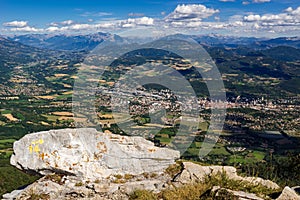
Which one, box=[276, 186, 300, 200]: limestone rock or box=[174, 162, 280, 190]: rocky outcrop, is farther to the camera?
box=[174, 162, 280, 190]: rocky outcrop

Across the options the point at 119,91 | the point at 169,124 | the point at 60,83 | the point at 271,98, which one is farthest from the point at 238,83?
the point at 169,124

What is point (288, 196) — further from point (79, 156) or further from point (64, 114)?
point (64, 114)

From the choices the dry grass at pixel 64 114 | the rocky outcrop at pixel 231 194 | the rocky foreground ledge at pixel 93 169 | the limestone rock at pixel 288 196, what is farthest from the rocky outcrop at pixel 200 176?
the dry grass at pixel 64 114

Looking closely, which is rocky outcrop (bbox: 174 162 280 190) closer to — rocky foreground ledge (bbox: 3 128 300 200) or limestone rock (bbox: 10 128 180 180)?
rocky foreground ledge (bbox: 3 128 300 200)

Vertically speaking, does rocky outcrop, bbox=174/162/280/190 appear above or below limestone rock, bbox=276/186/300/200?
below

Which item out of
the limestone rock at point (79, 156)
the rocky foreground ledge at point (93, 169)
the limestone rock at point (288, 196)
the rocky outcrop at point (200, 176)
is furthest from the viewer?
the limestone rock at point (79, 156)

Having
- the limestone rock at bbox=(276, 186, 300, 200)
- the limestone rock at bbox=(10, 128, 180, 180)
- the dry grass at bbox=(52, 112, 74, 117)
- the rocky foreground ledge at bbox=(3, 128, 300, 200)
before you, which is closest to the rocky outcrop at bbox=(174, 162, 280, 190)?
the rocky foreground ledge at bbox=(3, 128, 300, 200)

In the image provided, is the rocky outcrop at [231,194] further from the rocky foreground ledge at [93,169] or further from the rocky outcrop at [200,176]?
the rocky outcrop at [200,176]

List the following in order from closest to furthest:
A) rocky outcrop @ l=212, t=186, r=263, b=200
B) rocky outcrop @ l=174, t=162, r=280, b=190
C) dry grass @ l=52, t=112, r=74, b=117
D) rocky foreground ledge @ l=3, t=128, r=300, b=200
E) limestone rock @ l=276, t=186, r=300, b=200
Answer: rocky outcrop @ l=212, t=186, r=263, b=200, limestone rock @ l=276, t=186, r=300, b=200, rocky foreground ledge @ l=3, t=128, r=300, b=200, rocky outcrop @ l=174, t=162, r=280, b=190, dry grass @ l=52, t=112, r=74, b=117

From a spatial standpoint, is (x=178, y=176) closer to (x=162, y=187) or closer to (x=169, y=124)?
(x=162, y=187)

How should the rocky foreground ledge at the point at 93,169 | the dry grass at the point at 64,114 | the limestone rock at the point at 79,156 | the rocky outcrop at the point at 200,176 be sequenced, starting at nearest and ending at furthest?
the rocky foreground ledge at the point at 93,169
the rocky outcrop at the point at 200,176
the limestone rock at the point at 79,156
the dry grass at the point at 64,114
